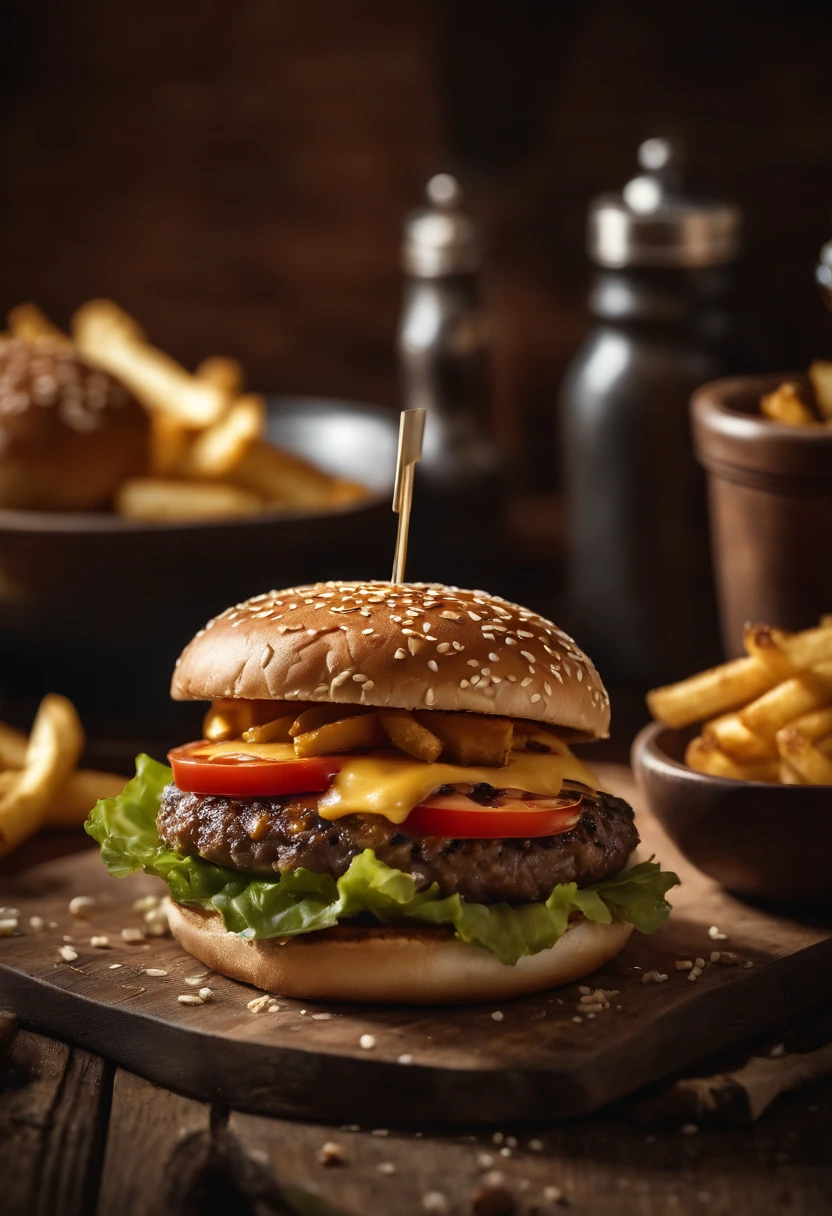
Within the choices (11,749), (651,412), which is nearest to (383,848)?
(11,749)

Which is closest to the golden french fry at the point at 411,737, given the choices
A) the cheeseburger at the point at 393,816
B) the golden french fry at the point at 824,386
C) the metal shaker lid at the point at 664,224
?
the cheeseburger at the point at 393,816

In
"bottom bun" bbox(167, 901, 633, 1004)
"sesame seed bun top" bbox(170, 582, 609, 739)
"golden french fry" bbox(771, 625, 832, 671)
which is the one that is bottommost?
"bottom bun" bbox(167, 901, 633, 1004)

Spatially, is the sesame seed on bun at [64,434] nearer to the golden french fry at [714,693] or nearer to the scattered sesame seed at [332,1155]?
the golden french fry at [714,693]

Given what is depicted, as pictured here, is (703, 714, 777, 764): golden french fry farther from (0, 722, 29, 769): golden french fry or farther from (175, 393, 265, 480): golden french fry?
(175, 393, 265, 480): golden french fry

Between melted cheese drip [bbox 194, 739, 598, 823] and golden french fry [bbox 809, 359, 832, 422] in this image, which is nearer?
melted cheese drip [bbox 194, 739, 598, 823]

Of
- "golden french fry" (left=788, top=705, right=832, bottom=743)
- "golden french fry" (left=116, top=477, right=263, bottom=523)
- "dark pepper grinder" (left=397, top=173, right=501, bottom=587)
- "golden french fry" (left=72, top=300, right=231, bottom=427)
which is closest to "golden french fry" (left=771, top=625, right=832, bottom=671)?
"golden french fry" (left=788, top=705, right=832, bottom=743)
